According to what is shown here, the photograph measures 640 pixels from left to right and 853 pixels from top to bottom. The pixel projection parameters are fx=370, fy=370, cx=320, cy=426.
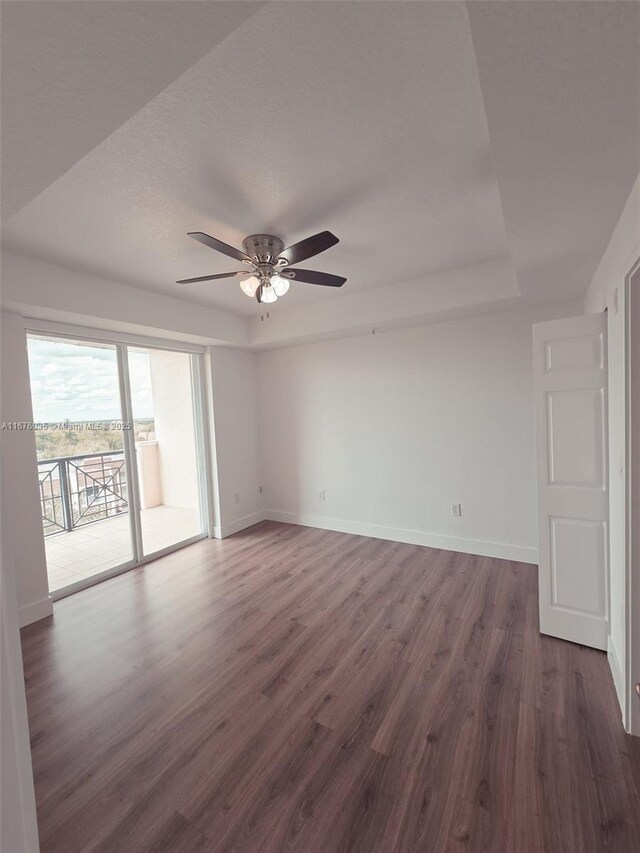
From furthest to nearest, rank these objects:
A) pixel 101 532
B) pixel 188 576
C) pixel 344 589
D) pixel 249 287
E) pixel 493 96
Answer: pixel 101 532 → pixel 188 576 → pixel 344 589 → pixel 249 287 → pixel 493 96

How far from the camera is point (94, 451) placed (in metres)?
3.51

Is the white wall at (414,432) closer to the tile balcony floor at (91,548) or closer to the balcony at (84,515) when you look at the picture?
the tile balcony floor at (91,548)

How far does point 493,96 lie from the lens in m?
1.01

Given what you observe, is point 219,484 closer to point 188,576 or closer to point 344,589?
point 188,576

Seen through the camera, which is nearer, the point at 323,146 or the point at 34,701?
the point at 323,146

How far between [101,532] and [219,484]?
1.30 meters

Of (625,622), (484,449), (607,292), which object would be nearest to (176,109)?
(607,292)

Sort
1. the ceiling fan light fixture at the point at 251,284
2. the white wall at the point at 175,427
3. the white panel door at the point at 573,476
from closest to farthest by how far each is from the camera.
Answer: the white panel door at the point at 573,476
the ceiling fan light fixture at the point at 251,284
the white wall at the point at 175,427

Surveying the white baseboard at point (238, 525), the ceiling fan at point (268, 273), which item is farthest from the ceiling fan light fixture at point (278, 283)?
the white baseboard at point (238, 525)

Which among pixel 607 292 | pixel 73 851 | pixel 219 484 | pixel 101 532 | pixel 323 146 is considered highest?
pixel 323 146

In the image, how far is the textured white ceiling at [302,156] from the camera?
1.18 m

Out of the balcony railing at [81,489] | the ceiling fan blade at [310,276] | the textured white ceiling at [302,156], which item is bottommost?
the balcony railing at [81,489]

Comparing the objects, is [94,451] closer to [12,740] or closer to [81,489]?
[81,489]

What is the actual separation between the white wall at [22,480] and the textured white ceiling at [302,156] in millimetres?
763
